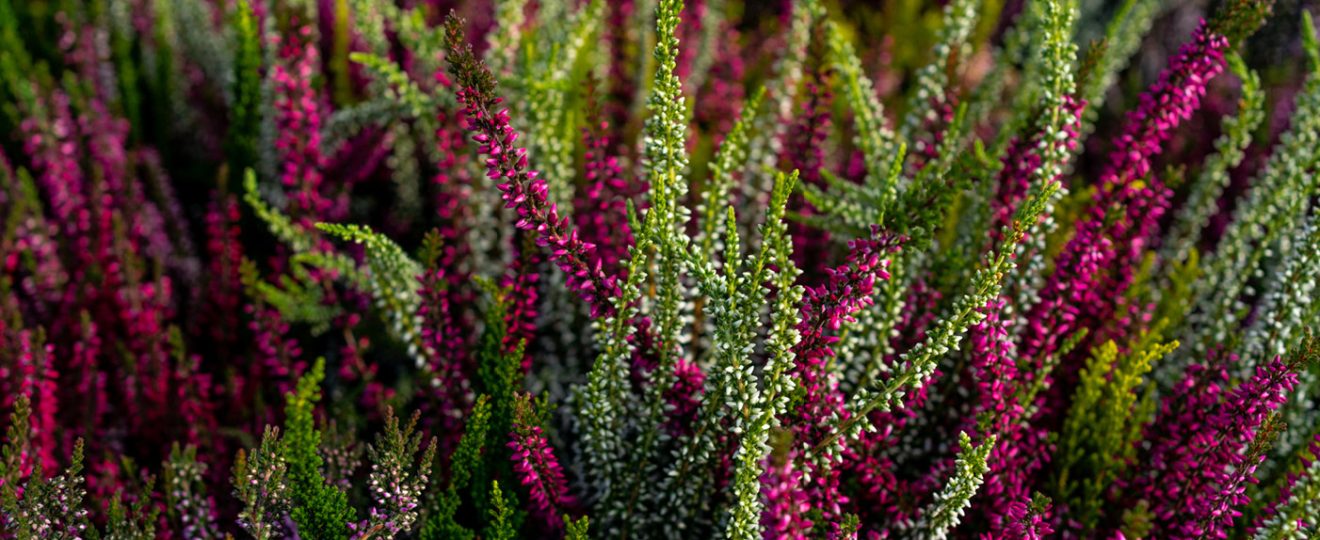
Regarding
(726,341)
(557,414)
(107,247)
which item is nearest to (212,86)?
(107,247)

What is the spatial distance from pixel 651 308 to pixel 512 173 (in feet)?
0.98

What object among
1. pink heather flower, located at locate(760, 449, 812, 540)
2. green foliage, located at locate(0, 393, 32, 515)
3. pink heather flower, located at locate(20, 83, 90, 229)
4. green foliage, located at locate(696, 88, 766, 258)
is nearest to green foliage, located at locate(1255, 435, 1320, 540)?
pink heather flower, located at locate(760, 449, 812, 540)

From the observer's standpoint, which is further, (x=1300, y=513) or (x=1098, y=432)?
(x=1098, y=432)

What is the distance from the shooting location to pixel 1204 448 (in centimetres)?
118

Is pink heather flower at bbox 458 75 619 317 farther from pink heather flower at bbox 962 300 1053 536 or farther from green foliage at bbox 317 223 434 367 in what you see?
pink heather flower at bbox 962 300 1053 536

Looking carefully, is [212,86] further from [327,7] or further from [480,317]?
[480,317]

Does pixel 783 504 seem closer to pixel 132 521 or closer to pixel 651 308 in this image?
pixel 651 308

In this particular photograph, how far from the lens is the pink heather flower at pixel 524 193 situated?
0.99 metres

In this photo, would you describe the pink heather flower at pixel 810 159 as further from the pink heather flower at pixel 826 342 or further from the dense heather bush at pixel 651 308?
the pink heather flower at pixel 826 342

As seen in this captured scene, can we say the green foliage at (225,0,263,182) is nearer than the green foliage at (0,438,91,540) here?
No

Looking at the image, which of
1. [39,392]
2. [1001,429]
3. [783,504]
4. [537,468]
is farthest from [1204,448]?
[39,392]

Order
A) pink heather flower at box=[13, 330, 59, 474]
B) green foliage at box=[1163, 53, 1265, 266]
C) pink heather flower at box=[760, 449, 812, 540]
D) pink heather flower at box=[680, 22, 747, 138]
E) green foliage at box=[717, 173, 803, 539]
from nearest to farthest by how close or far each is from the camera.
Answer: pink heather flower at box=[760, 449, 812, 540], green foliage at box=[717, 173, 803, 539], pink heather flower at box=[13, 330, 59, 474], green foliage at box=[1163, 53, 1265, 266], pink heather flower at box=[680, 22, 747, 138]

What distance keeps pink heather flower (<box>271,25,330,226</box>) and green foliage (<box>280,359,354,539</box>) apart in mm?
529

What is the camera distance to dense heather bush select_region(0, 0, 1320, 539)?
3.39 feet
